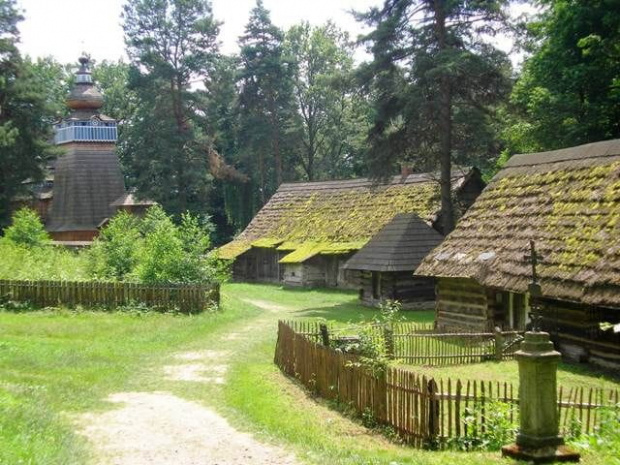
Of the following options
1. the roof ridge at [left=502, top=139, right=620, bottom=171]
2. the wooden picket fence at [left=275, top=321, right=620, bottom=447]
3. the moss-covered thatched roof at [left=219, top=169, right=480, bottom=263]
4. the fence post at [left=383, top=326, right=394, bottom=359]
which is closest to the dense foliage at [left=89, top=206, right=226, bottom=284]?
the moss-covered thatched roof at [left=219, top=169, right=480, bottom=263]

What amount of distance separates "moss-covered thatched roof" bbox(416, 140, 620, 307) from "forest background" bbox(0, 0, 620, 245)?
7.50 m

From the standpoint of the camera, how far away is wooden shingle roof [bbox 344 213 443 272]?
2991cm

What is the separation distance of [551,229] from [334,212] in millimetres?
25677

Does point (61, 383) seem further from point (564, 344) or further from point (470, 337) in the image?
point (564, 344)

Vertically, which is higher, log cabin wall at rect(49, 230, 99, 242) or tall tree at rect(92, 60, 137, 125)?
tall tree at rect(92, 60, 137, 125)

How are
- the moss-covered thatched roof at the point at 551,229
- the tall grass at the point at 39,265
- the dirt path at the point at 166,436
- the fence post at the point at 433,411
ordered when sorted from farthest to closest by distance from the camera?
the tall grass at the point at 39,265, the moss-covered thatched roof at the point at 551,229, the fence post at the point at 433,411, the dirt path at the point at 166,436

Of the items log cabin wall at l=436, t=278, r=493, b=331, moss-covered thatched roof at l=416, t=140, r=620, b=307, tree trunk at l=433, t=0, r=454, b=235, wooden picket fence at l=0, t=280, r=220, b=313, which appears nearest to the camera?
moss-covered thatched roof at l=416, t=140, r=620, b=307

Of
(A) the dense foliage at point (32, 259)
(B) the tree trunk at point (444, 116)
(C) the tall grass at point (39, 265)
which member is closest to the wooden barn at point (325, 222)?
(B) the tree trunk at point (444, 116)

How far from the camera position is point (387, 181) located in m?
33.2

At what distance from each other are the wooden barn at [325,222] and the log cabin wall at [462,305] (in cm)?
1146

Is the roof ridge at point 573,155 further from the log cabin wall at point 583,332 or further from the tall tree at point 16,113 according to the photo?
the tall tree at point 16,113

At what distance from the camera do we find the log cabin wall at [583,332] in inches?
630

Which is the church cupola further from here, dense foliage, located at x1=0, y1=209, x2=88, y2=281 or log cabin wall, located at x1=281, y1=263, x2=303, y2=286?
log cabin wall, located at x1=281, y1=263, x2=303, y2=286

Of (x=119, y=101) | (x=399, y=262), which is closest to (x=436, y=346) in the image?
(x=399, y=262)
